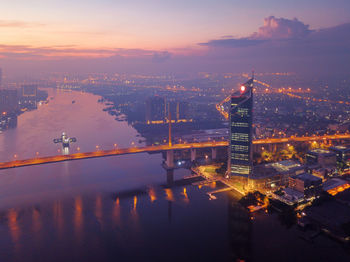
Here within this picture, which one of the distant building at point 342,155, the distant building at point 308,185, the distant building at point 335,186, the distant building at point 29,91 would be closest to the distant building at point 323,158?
the distant building at point 342,155

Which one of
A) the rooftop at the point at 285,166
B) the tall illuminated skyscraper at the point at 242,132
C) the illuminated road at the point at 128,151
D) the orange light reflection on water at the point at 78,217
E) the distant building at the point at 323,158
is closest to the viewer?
the orange light reflection on water at the point at 78,217

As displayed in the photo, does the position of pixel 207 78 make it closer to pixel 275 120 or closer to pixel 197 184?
pixel 275 120

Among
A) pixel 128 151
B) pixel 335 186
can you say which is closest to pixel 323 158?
pixel 335 186

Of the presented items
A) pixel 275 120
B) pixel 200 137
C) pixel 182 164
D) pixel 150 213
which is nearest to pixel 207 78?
pixel 275 120

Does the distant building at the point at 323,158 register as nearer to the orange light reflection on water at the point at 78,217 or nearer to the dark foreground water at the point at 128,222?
the dark foreground water at the point at 128,222

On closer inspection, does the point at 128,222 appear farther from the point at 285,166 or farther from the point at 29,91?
the point at 29,91

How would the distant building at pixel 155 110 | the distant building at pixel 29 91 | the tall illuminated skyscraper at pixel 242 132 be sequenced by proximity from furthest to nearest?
the distant building at pixel 29 91
the distant building at pixel 155 110
the tall illuminated skyscraper at pixel 242 132
